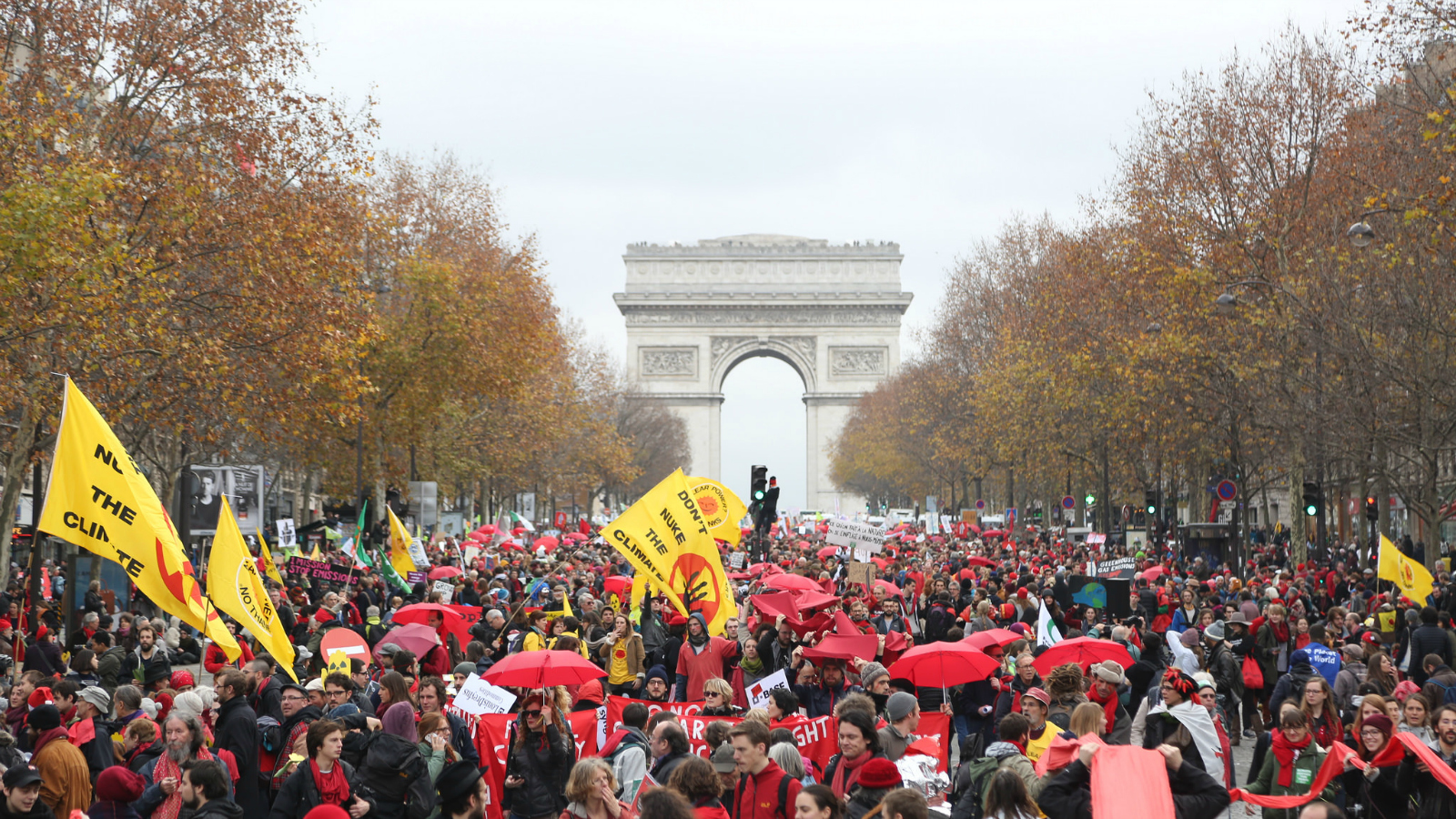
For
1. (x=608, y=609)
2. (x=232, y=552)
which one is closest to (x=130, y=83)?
(x=608, y=609)

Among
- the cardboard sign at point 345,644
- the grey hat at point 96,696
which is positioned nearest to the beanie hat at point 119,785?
the grey hat at point 96,696

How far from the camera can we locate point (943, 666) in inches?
428

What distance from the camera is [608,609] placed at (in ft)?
50.3

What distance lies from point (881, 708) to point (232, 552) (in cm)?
440

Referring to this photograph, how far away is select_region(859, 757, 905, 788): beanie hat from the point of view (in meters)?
6.90

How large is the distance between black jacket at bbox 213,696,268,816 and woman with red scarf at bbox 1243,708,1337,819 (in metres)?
5.50

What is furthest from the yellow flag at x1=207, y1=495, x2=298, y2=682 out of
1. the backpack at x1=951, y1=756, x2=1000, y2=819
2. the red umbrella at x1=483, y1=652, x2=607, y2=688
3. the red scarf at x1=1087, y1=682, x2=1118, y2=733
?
the red scarf at x1=1087, y1=682, x2=1118, y2=733

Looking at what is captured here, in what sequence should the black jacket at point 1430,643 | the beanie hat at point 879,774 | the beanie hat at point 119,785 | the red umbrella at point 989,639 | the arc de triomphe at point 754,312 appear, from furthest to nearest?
1. the arc de triomphe at point 754,312
2. the black jacket at point 1430,643
3. the red umbrella at point 989,639
4. the beanie hat at point 119,785
5. the beanie hat at point 879,774

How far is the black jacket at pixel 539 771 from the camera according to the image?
334 inches

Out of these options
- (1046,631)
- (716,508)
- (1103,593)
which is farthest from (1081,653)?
(716,508)

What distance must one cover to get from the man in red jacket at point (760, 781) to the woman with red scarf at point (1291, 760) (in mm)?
2971

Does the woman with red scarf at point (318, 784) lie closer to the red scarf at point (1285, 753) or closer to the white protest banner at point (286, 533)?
the red scarf at point (1285, 753)

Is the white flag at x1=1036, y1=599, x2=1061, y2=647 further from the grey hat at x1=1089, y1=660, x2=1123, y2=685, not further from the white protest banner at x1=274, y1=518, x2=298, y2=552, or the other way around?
the white protest banner at x1=274, y1=518, x2=298, y2=552

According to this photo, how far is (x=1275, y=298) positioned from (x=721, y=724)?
2131 centimetres
